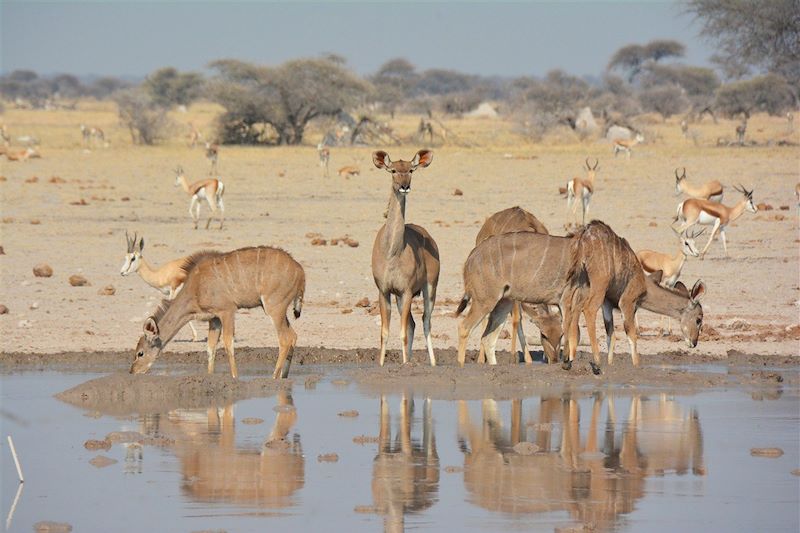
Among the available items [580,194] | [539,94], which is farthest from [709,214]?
[539,94]

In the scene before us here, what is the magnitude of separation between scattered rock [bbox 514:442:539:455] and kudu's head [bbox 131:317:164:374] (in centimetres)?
402

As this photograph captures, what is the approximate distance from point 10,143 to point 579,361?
3560 centimetres

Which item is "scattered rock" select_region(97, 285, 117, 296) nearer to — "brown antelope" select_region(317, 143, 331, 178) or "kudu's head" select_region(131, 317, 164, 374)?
"kudu's head" select_region(131, 317, 164, 374)

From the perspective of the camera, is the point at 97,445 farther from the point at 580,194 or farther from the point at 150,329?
the point at 580,194

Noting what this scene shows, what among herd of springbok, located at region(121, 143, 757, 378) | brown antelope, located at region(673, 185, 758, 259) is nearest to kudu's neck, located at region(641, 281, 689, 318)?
herd of springbok, located at region(121, 143, 757, 378)

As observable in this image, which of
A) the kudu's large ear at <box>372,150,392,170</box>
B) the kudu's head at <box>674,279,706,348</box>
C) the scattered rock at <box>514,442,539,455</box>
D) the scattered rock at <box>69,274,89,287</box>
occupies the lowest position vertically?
the scattered rock at <box>514,442,539,455</box>

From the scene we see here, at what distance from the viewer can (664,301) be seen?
42.1 ft

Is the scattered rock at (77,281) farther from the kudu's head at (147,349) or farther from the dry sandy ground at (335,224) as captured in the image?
the kudu's head at (147,349)

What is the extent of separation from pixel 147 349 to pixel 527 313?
3504 millimetres

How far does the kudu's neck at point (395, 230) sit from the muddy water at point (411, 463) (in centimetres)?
141

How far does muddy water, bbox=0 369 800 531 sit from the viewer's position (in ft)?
23.2

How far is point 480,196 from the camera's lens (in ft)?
88.1

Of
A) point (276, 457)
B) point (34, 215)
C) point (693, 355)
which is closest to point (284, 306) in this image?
point (276, 457)

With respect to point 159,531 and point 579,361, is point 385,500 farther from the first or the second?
point 579,361
